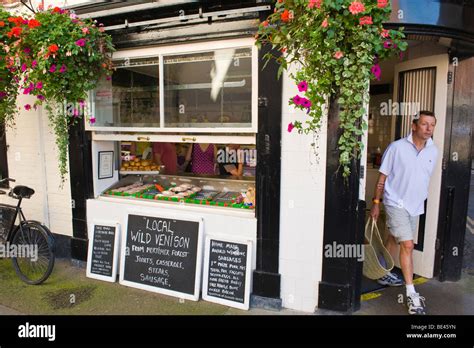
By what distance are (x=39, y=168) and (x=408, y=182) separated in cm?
499

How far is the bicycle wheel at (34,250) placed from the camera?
14.4 feet

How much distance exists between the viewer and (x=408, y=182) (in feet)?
12.4

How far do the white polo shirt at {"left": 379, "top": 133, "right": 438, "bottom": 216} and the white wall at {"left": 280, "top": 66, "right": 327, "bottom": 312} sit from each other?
37.3 inches

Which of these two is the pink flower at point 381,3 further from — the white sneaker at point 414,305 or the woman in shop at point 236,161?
the white sneaker at point 414,305

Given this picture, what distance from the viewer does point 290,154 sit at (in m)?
3.61

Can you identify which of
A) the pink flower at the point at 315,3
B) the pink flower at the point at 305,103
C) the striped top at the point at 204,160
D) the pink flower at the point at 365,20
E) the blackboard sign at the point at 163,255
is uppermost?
the pink flower at the point at 315,3

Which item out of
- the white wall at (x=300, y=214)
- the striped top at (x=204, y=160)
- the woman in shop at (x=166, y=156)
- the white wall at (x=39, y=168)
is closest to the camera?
the white wall at (x=300, y=214)

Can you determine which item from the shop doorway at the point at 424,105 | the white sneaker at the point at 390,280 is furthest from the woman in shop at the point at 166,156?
the white sneaker at the point at 390,280

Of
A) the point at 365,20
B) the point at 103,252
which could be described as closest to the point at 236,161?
the point at 103,252

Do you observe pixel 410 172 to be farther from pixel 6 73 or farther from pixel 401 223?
pixel 6 73

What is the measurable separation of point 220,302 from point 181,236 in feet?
A: 2.83

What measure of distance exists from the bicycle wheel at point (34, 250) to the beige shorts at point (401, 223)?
13.1 ft
